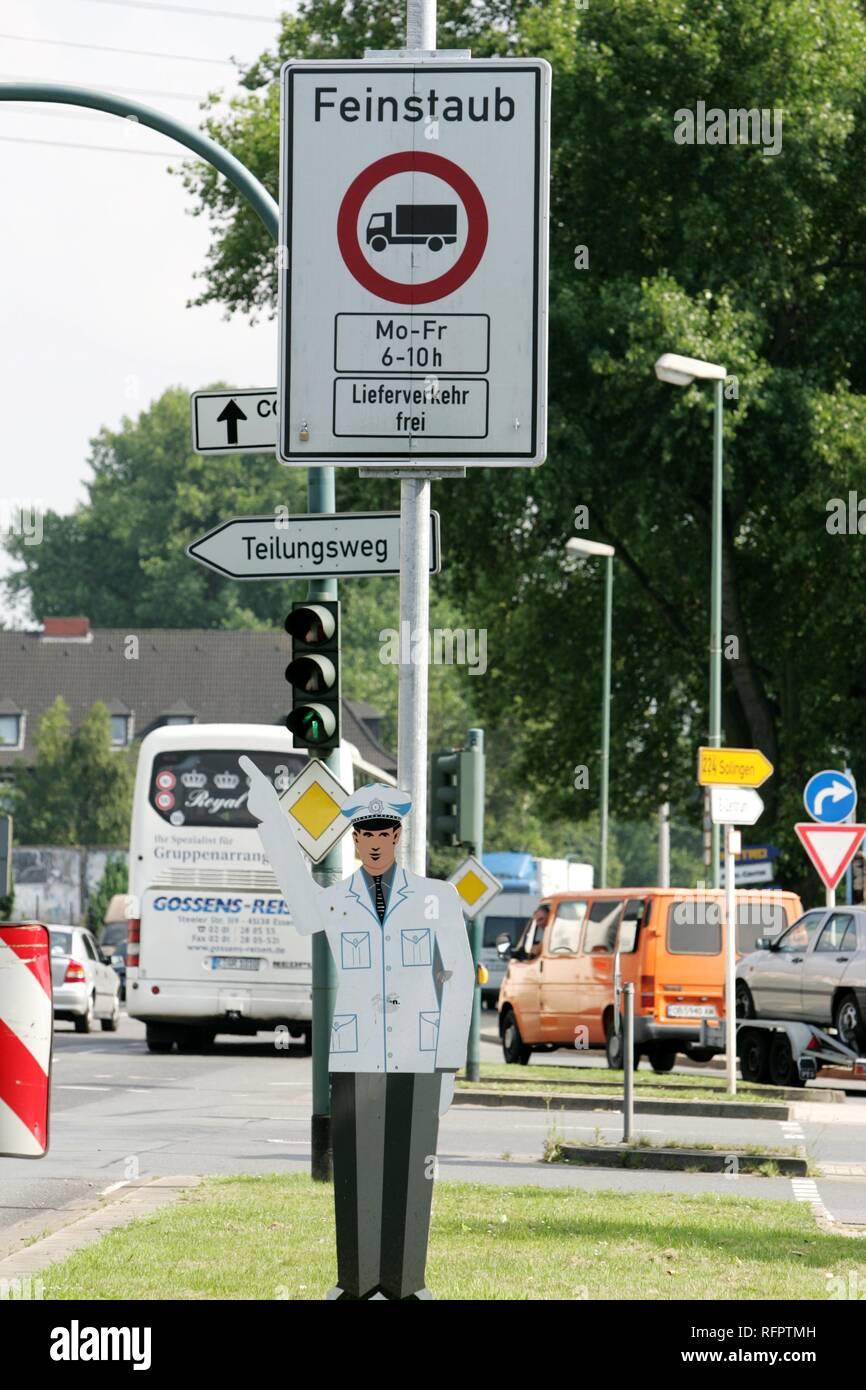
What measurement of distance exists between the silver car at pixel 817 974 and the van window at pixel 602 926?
1.78 metres

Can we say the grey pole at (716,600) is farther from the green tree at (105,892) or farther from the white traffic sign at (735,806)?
the green tree at (105,892)

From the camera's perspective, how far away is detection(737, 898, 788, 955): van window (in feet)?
88.7

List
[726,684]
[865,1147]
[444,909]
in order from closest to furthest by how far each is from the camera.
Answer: [444,909] → [865,1147] → [726,684]

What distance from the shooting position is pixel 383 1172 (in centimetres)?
741

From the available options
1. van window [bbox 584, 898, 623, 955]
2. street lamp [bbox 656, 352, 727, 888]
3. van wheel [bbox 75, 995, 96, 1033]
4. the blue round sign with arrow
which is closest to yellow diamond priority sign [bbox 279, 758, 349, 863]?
the blue round sign with arrow

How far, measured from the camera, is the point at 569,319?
112 feet

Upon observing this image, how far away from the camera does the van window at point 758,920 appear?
27.0 m

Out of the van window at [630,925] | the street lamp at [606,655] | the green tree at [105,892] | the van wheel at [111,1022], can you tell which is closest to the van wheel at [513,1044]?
the van window at [630,925]

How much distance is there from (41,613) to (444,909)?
9981 cm

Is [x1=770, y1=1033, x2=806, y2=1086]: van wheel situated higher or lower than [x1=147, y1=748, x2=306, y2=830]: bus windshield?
lower

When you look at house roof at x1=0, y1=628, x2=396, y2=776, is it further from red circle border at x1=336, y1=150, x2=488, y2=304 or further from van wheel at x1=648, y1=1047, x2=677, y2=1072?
red circle border at x1=336, y1=150, x2=488, y2=304

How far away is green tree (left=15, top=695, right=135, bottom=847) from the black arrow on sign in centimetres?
6755

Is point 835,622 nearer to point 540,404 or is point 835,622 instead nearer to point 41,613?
point 540,404
